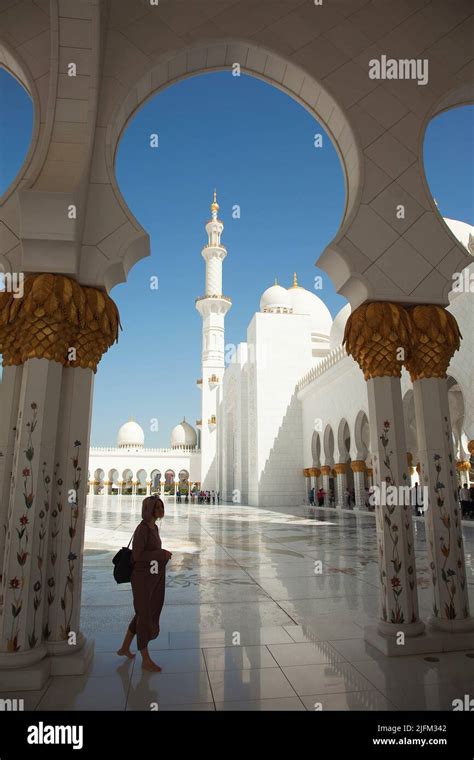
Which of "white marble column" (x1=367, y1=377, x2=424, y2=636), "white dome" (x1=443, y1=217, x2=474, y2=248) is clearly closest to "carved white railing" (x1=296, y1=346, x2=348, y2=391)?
"white dome" (x1=443, y1=217, x2=474, y2=248)

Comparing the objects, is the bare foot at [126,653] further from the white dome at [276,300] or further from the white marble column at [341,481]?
the white dome at [276,300]

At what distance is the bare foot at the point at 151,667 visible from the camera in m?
2.39

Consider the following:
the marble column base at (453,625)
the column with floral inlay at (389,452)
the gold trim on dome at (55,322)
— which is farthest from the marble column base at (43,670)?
the marble column base at (453,625)

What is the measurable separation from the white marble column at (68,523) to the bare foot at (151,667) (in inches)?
12.2

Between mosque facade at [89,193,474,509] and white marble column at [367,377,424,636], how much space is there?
4.35 meters

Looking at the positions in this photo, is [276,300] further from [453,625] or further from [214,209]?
[453,625]

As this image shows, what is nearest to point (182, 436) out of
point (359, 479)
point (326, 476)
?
point (326, 476)

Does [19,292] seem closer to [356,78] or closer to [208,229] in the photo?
[356,78]

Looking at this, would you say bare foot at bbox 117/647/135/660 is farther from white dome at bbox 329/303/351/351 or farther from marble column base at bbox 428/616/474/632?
white dome at bbox 329/303/351/351

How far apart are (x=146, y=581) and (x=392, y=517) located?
146 centimetres

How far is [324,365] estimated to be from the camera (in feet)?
54.2

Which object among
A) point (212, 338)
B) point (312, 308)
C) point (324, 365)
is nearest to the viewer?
point (324, 365)

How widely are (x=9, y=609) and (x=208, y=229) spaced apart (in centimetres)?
2842

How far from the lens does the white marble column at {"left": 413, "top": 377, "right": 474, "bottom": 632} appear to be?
2854mm
